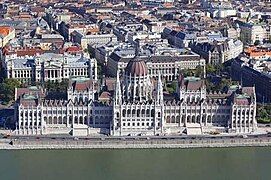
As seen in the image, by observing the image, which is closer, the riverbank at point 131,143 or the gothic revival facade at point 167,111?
the riverbank at point 131,143

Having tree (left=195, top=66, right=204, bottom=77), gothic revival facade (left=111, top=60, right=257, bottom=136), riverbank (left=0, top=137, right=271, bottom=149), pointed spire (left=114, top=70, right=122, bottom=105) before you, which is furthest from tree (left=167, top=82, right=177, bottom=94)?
riverbank (left=0, top=137, right=271, bottom=149)

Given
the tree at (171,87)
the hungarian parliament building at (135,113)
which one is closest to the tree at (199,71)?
the tree at (171,87)

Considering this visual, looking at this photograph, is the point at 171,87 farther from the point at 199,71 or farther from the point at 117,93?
the point at 117,93

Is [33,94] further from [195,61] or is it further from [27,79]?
[195,61]

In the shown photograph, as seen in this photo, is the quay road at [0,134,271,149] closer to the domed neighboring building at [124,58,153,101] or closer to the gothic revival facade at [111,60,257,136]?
the gothic revival facade at [111,60,257,136]

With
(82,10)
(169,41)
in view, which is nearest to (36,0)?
(82,10)

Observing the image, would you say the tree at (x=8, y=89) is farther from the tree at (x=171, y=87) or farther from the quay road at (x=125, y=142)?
the tree at (x=171, y=87)

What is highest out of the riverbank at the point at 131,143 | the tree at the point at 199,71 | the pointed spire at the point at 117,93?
the pointed spire at the point at 117,93

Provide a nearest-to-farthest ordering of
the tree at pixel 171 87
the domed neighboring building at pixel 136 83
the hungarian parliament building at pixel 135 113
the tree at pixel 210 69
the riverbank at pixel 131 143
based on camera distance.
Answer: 1. the riverbank at pixel 131 143
2. the hungarian parliament building at pixel 135 113
3. the domed neighboring building at pixel 136 83
4. the tree at pixel 171 87
5. the tree at pixel 210 69
